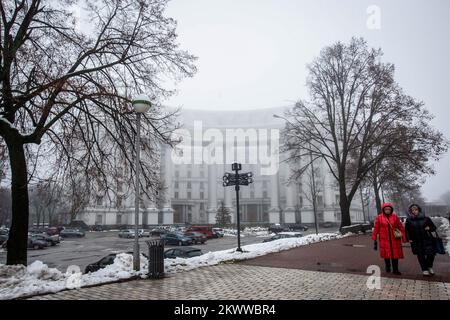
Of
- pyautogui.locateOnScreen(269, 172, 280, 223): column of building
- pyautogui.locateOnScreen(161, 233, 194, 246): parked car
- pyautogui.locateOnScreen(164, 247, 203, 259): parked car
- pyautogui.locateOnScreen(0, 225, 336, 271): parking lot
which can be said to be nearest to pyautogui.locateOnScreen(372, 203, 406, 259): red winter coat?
pyautogui.locateOnScreen(164, 247, 203, 259): parked car

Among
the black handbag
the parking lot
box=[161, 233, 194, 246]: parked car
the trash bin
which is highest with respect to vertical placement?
the black handbag

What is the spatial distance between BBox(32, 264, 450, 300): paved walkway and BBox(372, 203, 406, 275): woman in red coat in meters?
1.02

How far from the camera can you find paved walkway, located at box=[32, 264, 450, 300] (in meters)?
6.80

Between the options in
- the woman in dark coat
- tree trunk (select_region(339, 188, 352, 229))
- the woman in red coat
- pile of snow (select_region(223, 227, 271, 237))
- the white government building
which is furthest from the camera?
the white government building

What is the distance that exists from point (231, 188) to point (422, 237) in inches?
3474

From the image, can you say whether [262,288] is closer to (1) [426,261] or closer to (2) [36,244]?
(1) [426,261]

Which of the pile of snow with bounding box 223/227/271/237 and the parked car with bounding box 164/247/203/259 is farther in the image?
the pile of snow with bounding box 223/227/271/237

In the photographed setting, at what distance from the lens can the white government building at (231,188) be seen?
8050 centimetres

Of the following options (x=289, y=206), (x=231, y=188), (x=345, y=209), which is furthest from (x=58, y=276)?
(x=231, y=188)

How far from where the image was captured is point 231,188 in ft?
317

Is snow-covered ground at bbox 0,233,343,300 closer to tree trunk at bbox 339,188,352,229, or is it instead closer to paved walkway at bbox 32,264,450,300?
paved walkway at bbox 32,264,450,300

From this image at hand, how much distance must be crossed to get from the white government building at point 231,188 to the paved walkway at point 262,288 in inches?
2628

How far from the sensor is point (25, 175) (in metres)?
11.3

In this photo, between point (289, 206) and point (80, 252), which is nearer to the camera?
point (80, 252)
